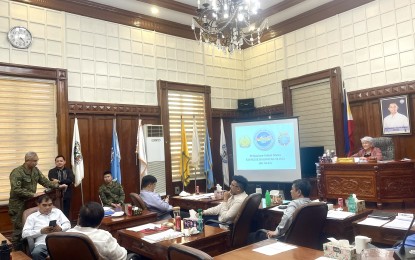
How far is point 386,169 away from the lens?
4.96 metres

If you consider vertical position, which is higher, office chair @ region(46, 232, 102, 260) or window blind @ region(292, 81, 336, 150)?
window blind @ region(292, 81, 336, 150)

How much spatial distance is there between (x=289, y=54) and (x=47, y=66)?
524cm

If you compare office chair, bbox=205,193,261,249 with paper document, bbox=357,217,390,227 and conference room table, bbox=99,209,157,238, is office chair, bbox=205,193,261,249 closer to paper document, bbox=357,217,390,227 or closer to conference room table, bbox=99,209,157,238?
conference room table, bbox=99,209,157,238

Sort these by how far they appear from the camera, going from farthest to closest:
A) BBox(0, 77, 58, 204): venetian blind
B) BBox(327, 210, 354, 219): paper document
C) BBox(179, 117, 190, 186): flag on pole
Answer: BBox(179, 117, 190, 186): flag on pole, BBox(0, 77, 58, 204): venetian blind, BBox(327, 210, 354, 219): paper document

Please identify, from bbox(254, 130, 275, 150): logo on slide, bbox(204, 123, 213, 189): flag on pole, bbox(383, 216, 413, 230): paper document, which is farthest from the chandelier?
bbox(204, 123, 213, 189): flag on pole

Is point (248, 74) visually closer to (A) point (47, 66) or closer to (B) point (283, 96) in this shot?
(B) point (283, 96)

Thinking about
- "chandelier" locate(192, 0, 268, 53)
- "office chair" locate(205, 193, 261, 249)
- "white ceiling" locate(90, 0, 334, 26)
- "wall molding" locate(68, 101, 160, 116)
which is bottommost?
"office chair" locate(205, 193, 261, 249)

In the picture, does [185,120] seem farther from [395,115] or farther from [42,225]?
[42,225]

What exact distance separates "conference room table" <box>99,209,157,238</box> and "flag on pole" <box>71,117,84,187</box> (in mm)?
2084

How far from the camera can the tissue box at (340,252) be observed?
2.14 m

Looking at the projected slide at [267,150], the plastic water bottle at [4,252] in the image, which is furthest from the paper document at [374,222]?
the projected slide at [267,150]

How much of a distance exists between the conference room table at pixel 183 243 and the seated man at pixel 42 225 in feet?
2.91

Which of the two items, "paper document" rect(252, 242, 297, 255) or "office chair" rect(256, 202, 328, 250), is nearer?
"paper document" rect(252, 242, 297, 255)

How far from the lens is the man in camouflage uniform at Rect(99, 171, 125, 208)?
585cm
